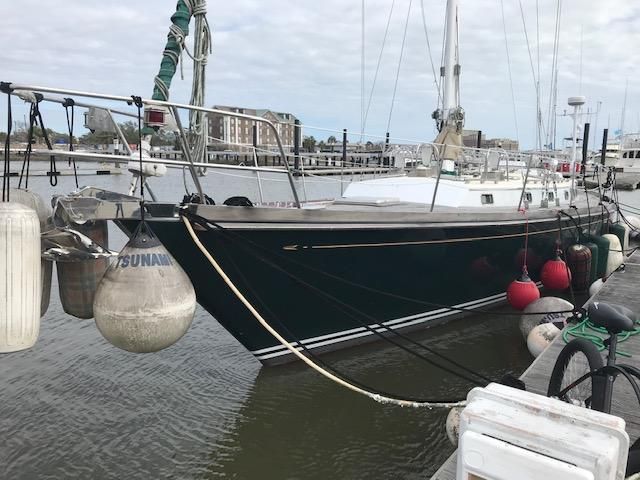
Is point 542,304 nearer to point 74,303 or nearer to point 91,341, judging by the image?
point 74,303

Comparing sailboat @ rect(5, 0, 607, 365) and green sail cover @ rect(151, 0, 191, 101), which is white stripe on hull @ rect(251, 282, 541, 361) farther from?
green sail cover @ rect(151, 0, 191, 101)

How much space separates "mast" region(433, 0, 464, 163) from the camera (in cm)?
845

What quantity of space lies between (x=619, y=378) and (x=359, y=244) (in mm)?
2679

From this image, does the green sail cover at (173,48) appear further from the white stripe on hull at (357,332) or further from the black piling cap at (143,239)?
the white stripe on hull at (357,332)

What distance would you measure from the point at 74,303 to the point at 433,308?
14.7 feet

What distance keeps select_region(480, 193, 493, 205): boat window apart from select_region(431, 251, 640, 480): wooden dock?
1964 millimetres

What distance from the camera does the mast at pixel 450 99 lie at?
8.45 metres

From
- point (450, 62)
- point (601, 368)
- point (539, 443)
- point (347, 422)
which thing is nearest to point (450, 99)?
point (450, 62)

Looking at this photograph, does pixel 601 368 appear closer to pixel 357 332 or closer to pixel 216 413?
pixel 216 413

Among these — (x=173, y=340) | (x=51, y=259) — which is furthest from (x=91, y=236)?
Answer: (x=173, y=340)

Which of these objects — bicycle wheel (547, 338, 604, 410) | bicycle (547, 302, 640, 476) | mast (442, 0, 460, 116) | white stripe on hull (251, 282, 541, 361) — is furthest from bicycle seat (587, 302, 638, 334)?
mast (442, 0, 460, 116)

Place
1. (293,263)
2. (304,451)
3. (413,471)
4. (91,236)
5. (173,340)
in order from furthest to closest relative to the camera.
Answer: (293,263) → (304,451) → (413,471) → (91,236) → (173,340)

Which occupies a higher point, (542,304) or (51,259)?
(51,259)

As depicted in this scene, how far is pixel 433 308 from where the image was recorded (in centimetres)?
705
